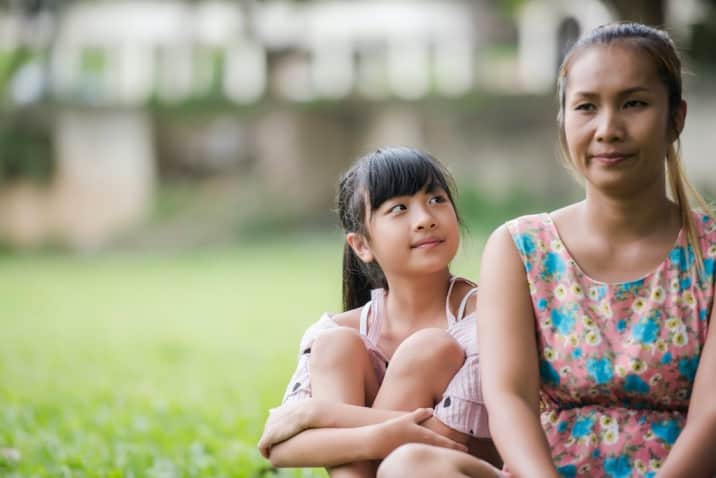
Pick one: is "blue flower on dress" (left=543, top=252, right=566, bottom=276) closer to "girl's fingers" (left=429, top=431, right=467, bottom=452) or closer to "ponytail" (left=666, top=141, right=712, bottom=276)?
"ponytail" (left=666, top=141, right=712, bottom=276)

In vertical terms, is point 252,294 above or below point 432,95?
below

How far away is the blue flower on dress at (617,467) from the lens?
7.91ft

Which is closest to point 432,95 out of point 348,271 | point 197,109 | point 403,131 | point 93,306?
point 403,131

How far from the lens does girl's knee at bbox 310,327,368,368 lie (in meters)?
2.70

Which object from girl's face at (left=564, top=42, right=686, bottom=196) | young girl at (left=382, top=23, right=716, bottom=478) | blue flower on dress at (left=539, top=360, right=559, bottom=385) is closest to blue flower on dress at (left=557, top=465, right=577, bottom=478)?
young girl at (left=382, top=23, right=716, bottom=478)

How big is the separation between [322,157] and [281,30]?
11.8ft

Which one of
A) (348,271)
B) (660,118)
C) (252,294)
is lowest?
(252,294)

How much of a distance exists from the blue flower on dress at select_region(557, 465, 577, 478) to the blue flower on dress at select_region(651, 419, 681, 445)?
0.20 metres

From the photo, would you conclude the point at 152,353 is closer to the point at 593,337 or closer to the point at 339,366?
the point at 339,366

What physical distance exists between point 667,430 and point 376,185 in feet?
3.41

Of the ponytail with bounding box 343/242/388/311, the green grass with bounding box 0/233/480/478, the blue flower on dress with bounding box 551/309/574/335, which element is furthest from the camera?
the green grass with bounding box 0/233/480/478

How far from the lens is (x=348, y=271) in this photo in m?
3.23

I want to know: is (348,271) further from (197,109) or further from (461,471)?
(197,109)

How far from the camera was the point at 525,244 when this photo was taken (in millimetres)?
2605
